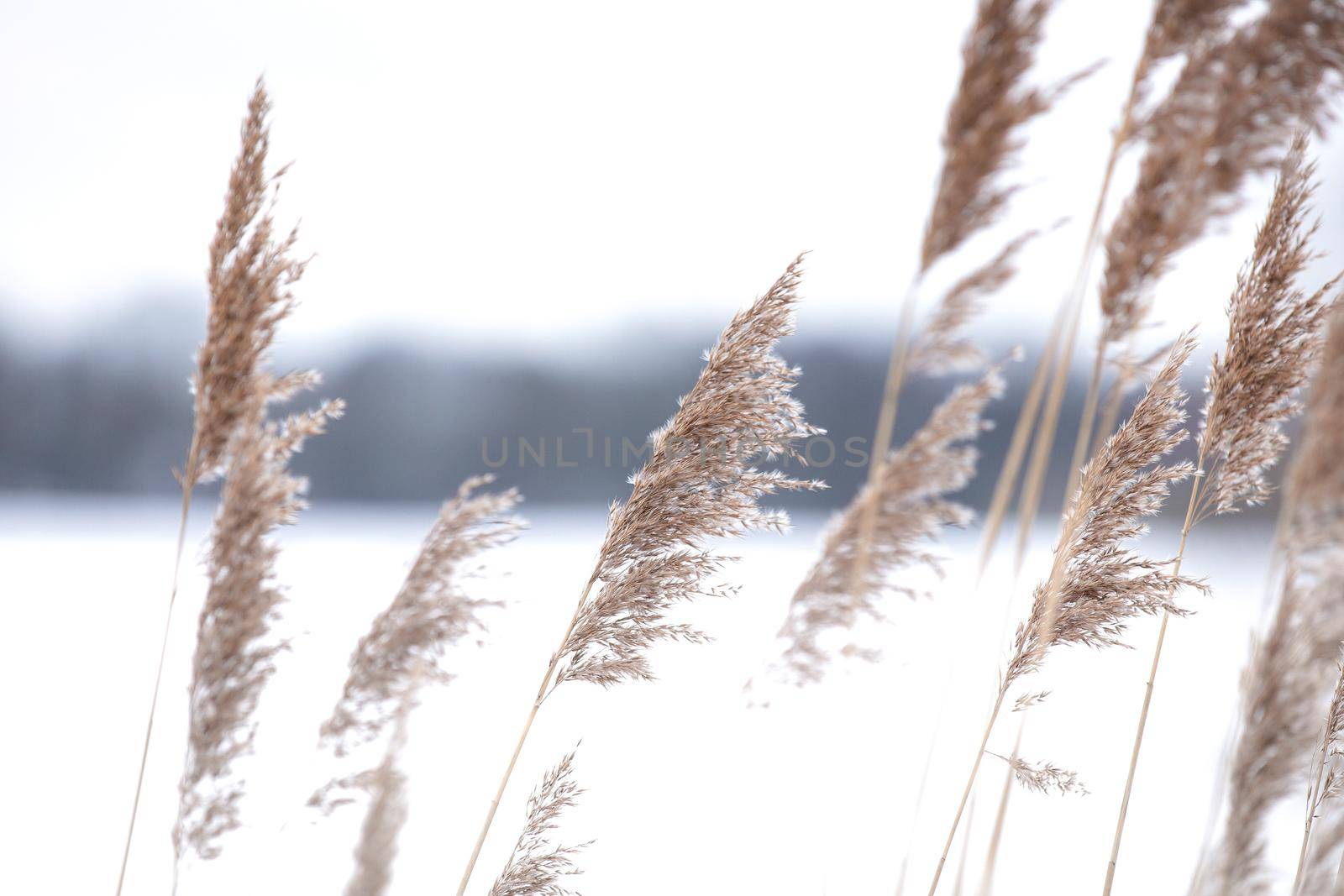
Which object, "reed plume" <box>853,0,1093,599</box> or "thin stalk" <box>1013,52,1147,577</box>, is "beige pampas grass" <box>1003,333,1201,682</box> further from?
"reed plume" <box>853,0,1093,599</box>

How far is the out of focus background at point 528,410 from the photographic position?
2.59 metres

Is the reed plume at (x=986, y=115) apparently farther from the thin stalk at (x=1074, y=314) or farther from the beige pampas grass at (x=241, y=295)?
the beige pampas grass at (x=241, y=295)

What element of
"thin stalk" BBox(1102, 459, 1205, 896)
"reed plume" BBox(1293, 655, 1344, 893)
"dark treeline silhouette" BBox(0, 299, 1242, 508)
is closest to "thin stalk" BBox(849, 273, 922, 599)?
"thin stalk" BBox(1102, 459, 1205, 896)

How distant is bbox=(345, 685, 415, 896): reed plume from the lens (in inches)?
56.6

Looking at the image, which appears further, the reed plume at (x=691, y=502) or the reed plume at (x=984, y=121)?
the reed plume at (x=691, y=502)

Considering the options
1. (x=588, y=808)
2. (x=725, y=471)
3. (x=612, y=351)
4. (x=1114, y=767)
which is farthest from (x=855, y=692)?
(x=612, y=351)

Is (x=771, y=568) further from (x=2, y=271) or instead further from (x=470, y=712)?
(x=2, y=271)

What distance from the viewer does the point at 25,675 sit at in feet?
19.7

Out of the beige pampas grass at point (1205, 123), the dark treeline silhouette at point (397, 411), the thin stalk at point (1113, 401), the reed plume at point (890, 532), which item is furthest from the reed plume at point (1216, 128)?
the dark treeline silhouette at point (397, 411)

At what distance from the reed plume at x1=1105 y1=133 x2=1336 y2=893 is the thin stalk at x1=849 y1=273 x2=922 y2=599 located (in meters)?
0.49

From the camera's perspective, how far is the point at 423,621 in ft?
5.08

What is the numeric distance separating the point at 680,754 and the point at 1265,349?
3.79 m

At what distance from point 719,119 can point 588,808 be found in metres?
12.5

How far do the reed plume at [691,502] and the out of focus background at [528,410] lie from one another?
135mm
